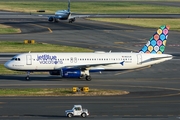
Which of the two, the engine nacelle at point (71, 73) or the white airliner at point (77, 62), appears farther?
the white airliner at point (77, 62)

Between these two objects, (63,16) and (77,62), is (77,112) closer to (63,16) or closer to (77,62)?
(77,62)

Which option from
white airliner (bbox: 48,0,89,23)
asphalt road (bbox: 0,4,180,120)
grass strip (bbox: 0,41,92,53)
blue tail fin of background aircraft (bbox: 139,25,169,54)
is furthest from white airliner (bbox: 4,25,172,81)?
white airliner (bbox: 48,0,89,23)

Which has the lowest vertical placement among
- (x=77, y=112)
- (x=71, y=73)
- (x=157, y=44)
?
(x=77, y=112)

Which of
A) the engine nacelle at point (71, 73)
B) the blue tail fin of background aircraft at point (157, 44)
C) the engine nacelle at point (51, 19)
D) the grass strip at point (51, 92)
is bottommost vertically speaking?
the grass strip at point (51, 92)

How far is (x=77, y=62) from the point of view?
82.9m

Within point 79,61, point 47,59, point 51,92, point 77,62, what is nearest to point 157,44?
point 79,61

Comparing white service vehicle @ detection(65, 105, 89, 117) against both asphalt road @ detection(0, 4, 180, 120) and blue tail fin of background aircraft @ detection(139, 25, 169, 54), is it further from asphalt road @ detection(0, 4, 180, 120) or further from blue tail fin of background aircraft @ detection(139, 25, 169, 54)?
blue tail fin of background aircraft @ detection(139, 25, 169, 54)

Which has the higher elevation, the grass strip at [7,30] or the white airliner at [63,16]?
the white airliner at [63,16]

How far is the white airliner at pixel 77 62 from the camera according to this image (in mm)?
81562

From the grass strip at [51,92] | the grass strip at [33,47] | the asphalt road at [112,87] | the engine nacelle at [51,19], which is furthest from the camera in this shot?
the engine nacelle at [51,19]

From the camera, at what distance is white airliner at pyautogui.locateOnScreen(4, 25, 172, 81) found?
81.6 metres

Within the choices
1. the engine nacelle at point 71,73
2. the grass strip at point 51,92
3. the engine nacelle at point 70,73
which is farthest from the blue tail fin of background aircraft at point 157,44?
the grass strip at point 51,92

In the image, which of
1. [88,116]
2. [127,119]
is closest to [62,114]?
[88,116]

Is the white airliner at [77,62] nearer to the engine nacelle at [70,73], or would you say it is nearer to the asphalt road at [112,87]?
the engine nacelle at [70,73]
